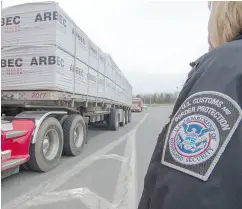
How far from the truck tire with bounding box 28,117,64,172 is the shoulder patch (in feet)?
→ 14.1

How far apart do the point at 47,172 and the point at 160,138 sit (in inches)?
181

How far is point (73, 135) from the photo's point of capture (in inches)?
251

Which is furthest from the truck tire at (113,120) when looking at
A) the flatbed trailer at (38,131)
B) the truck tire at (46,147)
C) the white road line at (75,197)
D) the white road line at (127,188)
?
the white road line at (75,197)

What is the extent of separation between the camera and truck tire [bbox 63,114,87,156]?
6.17 meters

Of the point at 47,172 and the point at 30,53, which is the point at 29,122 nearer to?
the point at 47,172

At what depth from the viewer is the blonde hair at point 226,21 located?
2.71 feet

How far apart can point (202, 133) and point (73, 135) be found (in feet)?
19.3

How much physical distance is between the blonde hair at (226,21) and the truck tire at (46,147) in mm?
4296

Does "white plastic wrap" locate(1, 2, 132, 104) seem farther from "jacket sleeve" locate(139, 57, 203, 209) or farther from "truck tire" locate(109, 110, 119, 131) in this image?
"truck tire" locate(109, 110, 119, 131)

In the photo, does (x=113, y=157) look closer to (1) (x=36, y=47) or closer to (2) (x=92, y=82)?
(2) (x=92, y=82)

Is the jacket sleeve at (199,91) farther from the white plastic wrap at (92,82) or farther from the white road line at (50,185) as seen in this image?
the white plastic wrap at (92,82)

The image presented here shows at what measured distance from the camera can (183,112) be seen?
744mm

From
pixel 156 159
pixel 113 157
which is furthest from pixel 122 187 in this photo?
pixel 156 159

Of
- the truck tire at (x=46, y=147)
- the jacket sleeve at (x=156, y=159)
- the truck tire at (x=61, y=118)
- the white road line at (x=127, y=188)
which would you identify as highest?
the jacket sleeve at (x=156, y=159)
